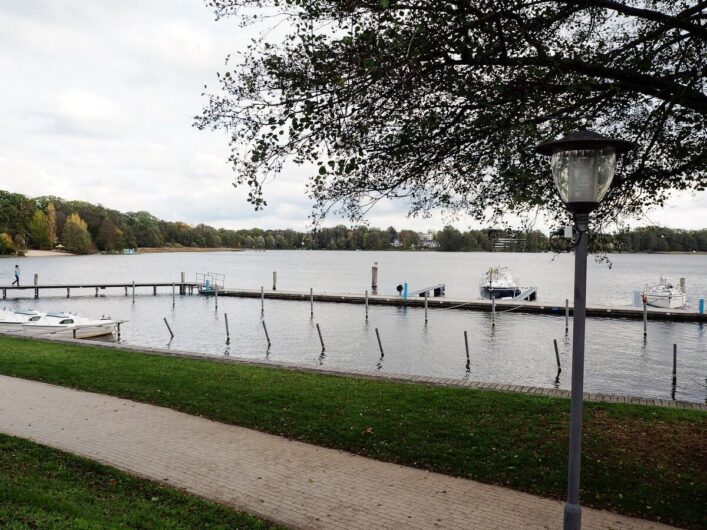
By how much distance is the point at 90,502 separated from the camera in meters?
6.01

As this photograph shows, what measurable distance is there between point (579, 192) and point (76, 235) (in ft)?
516

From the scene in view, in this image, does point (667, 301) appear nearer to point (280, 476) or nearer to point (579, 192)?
point (280, 476)

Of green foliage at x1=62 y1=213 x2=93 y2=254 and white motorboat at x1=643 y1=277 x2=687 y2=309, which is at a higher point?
green foliage at x1=62 y1=213 x2=93 y2=254

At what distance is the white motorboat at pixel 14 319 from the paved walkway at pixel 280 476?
19339 millimetres

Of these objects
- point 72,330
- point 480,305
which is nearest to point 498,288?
point 480,305

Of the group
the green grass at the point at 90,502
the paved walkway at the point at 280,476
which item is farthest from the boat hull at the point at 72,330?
the green grass at the point at 90,502

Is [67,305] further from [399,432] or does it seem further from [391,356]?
[399,432]

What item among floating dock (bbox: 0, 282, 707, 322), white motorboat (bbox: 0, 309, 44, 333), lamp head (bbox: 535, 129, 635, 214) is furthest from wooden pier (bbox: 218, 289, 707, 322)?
lamp head (bbox: 535, 129, 635, 214)

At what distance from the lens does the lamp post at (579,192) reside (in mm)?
4695

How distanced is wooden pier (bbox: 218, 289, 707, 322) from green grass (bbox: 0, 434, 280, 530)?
34.0 metres

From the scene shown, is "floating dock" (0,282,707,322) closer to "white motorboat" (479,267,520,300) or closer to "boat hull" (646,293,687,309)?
"boat hull" (646,293,687,309)

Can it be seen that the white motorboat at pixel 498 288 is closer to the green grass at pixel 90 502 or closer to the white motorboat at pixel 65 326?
the white motorboat at pixel 65 326

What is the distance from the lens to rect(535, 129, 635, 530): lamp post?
470 cm

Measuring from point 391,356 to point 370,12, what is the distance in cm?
1886
